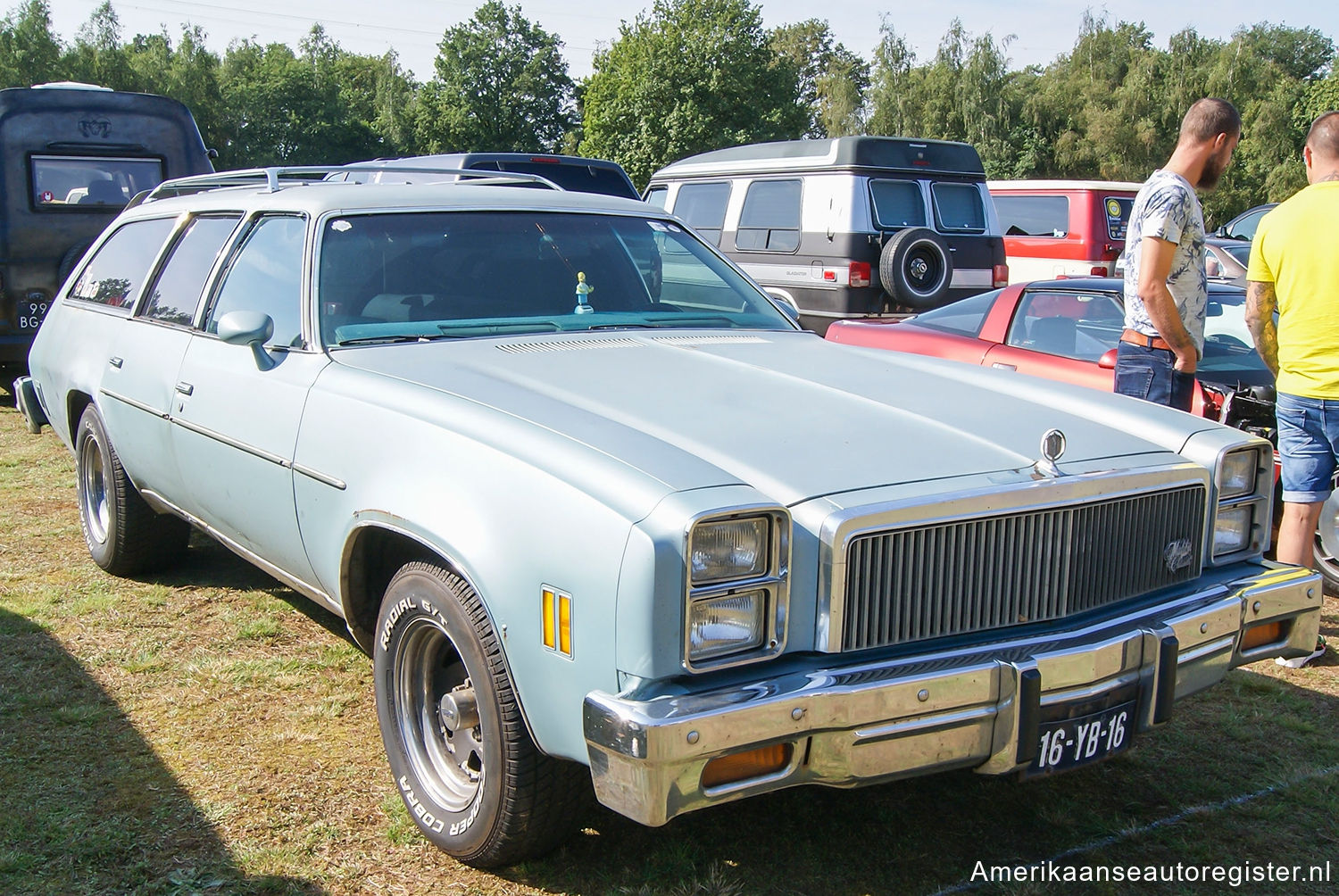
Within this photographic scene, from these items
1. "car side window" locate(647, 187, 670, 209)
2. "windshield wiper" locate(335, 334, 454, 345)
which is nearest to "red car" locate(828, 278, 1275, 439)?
"windshield wiper" locate(335, 334, 454, 345)

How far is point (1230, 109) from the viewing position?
14.6 feet

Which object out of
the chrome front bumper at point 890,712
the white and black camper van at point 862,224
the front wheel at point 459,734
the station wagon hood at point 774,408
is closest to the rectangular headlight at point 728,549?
the station wagon hood at point 774,408

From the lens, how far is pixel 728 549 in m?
2.32

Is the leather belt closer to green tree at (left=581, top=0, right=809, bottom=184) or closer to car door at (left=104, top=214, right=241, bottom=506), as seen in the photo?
car door at (left=104, top=214, right=241, bottom=506)

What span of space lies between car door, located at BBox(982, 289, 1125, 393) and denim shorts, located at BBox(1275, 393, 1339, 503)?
161 centimetres

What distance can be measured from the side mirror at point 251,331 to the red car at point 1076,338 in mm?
3629

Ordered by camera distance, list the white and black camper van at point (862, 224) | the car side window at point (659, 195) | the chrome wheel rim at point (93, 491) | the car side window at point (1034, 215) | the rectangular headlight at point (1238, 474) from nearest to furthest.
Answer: the rectangular headlight at point (1238, 474)
the chrome wheel rim at point (93, 491)
the white and black camper van at point (862, 224)
the car side window at point (659, 195)
the car side window at point (1034, 215)

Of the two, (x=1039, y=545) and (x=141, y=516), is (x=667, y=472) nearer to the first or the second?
(x=1039, y=545)

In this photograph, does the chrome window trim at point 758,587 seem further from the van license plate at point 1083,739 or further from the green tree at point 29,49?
the green tree at point 29,49

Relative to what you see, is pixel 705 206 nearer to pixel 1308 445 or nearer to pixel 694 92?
pixel 1308 445

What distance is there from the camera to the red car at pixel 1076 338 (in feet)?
17.6

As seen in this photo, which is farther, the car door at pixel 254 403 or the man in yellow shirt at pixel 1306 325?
the man in yellow shirt at pixel 1306 325

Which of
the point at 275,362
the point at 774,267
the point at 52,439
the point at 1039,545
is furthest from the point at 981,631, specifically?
the point at 774,267

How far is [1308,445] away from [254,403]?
373 centimetres
